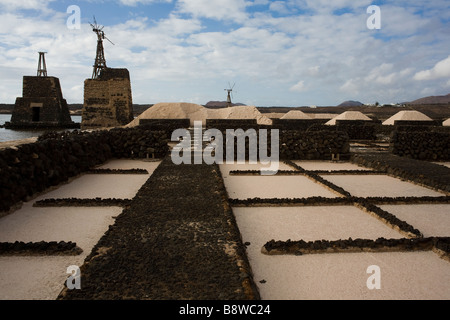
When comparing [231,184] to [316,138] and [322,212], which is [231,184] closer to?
[322,212]

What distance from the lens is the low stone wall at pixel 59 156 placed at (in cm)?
423

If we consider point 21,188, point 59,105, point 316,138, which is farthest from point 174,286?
point 59,105

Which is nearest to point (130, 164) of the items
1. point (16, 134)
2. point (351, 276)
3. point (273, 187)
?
point (273, 187)

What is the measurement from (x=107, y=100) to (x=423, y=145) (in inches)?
758

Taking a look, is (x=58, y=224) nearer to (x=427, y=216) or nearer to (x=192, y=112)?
(x=427, y=216)

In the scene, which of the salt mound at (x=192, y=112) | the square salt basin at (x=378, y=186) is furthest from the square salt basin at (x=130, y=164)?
the salt mound at (x=192, y=112)

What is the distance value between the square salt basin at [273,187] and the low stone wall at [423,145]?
4.84 m

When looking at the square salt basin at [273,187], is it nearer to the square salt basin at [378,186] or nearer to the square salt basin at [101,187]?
the square salt basin at [378,186]

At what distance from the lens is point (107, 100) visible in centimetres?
2194

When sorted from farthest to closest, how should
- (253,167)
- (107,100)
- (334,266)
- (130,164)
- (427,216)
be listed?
1. (107,100)
2. (130,164)
3. (253,167)
4. (427,216)
5. (334,266)

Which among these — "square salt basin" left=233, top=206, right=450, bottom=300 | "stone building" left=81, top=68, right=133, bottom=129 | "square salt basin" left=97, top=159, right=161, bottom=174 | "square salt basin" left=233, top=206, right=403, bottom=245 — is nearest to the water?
"stone building" left=81, top=68, right=133, bottom=129

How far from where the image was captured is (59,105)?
1165 inches
